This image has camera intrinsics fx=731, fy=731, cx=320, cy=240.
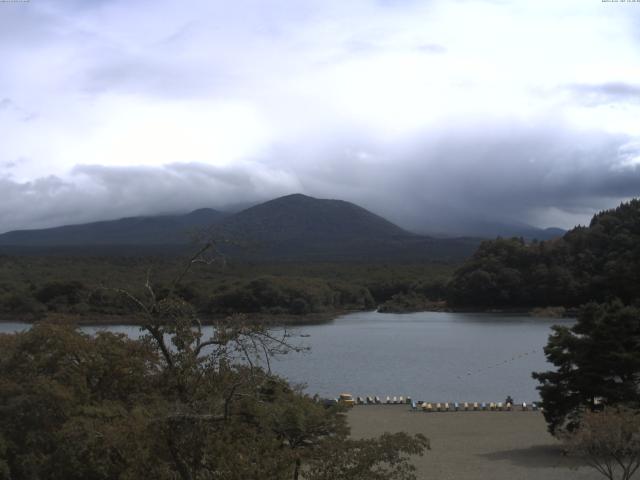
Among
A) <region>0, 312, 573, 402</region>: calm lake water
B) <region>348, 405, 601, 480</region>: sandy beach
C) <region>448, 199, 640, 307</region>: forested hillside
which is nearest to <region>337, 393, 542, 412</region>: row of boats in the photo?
<region>348, 405, 601, 480</region>: sandy beach

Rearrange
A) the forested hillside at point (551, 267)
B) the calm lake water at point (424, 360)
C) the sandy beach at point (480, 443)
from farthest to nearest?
the forested hillside at point (551, 267), the calm lake water at point (424, 360), the sandy beach at point (480, 443)

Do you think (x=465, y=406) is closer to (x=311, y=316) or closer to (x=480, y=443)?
(x=480, y=443)

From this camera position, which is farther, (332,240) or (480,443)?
(332,240)

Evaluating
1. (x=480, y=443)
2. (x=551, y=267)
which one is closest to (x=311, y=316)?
(x=551, y=267)

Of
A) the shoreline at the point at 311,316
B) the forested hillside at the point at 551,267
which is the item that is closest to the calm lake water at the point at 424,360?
the shoreline at the point at 311,316

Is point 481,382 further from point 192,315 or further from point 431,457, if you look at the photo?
point 192,315

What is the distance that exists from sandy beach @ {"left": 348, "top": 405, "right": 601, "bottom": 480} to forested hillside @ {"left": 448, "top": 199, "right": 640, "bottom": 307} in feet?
144

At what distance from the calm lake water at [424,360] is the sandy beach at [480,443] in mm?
3732

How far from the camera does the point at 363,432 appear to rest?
20609mm

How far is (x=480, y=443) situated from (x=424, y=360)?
19414mm

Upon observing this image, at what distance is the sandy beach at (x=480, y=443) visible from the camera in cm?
1546

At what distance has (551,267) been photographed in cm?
7175

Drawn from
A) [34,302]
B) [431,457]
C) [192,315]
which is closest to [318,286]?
[34,302]

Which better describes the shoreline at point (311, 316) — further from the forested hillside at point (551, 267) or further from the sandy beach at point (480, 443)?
Answer: the sandy beach at point (480, 443)
